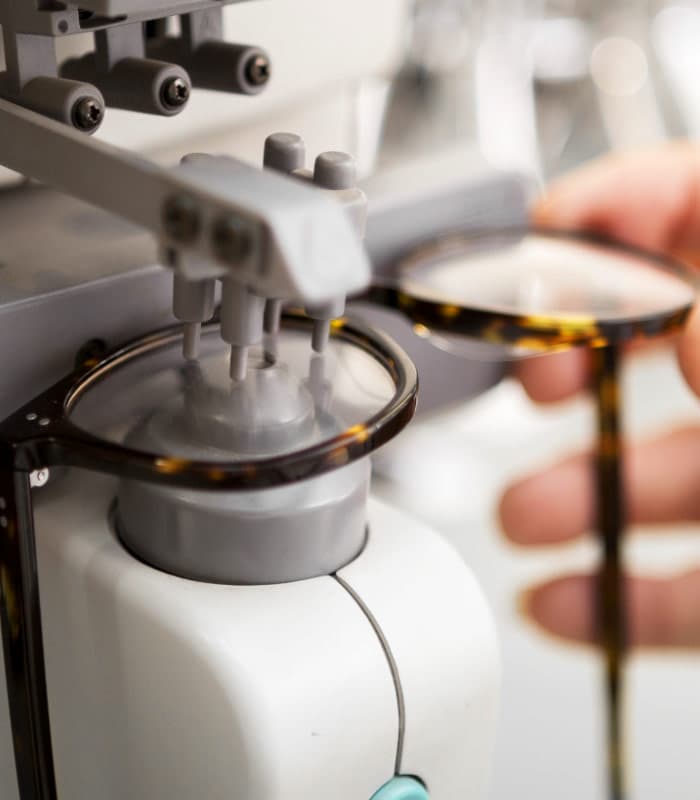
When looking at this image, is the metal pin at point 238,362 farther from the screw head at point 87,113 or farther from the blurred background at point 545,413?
the blurred background at point 545,413

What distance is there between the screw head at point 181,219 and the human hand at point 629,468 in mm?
272

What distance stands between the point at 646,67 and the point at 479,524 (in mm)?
1106

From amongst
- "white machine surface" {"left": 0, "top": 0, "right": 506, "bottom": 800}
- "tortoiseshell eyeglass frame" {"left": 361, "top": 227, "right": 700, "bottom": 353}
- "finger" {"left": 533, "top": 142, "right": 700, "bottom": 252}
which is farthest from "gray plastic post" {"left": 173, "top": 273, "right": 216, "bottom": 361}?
"finger" {"left": 533, "top": 142, "right": 700, "bottom": 252}

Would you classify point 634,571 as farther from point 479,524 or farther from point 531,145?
point 531,145

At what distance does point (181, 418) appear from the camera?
0.88 ft

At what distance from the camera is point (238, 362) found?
25cm

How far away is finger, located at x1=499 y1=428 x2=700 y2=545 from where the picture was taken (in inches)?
21.1

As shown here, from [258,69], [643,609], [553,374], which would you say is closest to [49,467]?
[258,69]

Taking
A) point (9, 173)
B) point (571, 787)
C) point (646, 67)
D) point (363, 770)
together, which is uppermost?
point (9, 173)

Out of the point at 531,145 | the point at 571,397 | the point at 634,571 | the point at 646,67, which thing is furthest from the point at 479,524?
the point at 646,67

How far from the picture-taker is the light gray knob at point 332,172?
0.78ft

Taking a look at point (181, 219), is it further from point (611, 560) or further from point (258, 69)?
point (611, 560)

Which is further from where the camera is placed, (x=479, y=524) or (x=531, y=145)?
(x=531, y=145)

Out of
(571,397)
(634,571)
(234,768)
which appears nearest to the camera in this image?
(234,768)
